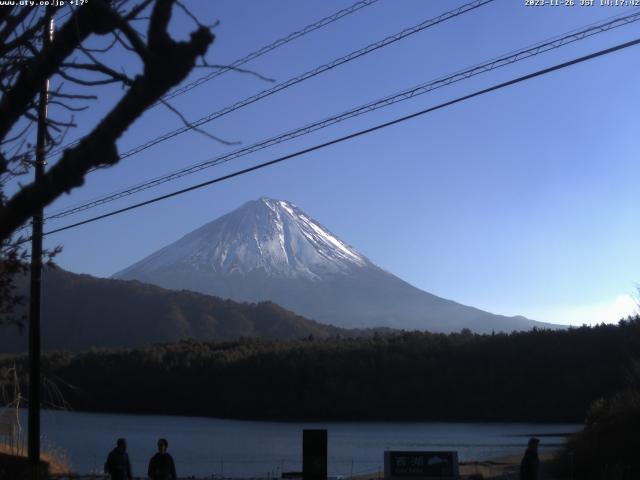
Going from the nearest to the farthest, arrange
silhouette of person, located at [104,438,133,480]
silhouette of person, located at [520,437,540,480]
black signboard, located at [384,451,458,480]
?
1. silhouette of person, located at [104,438,133,480]
2. silhouette of person, located at [520,437,540,480]
3. black signboard, located at [384,451,458,480]

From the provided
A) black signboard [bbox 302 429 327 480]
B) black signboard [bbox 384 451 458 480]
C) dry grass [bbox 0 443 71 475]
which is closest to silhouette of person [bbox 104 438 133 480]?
black signboard [bbox 302 429 327 480]

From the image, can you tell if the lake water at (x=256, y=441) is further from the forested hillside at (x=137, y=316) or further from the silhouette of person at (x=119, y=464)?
the forested hillside at (x=137, y=316)

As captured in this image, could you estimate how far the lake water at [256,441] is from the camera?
33000mm

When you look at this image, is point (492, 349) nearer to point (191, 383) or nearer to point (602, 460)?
point (191, 383)

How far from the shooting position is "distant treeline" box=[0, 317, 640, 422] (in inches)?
2429

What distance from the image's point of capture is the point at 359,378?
226ft

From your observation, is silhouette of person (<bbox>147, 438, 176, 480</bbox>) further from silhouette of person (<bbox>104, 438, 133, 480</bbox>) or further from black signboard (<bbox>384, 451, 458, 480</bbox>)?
black signboard (<bbox>384, 451, 458, 480</bbox>)

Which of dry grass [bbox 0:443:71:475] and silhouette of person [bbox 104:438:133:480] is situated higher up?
silhouette of person [bbox 104:438:133:480]

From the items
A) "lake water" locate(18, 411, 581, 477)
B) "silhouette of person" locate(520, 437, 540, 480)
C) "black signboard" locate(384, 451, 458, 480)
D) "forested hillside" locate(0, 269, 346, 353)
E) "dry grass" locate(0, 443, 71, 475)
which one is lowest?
"lake water" locate(18, 411, 581, 477)

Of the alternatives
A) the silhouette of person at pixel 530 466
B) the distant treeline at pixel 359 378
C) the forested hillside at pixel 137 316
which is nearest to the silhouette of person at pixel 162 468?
the silhouette of person at pixel 530 466

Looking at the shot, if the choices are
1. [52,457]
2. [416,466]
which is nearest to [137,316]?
[52,457]

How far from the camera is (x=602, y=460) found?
2395 centimetres

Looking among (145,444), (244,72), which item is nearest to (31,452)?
(244,72)

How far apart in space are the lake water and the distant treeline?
285 cm
